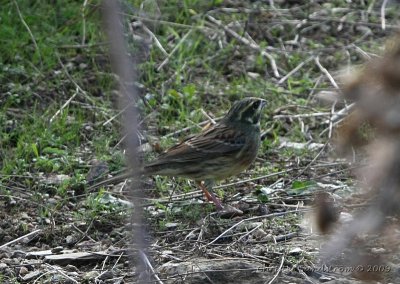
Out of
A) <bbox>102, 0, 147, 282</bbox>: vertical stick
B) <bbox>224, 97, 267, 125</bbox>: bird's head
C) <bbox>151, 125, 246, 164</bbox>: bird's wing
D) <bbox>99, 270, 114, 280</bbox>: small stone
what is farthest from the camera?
<bbox>224, 97, 267, 125</bbox>: bird's head

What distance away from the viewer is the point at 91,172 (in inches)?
262

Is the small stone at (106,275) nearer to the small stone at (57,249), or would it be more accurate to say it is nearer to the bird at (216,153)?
the small stone at (57,249)

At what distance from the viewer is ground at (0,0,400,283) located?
17.5 ft

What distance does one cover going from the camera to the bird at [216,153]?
6.30m

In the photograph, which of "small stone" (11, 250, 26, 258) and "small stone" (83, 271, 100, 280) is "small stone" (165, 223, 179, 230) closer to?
"small stone" (83, 271, 100, 280)

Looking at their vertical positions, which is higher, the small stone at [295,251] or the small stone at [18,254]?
the small stone at [295,251]

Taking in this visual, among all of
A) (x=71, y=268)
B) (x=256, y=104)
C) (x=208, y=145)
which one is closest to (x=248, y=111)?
(x=256, y=104)

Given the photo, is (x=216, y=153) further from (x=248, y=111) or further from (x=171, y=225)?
(x=171, y=225)

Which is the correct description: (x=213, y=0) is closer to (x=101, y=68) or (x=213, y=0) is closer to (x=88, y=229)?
(x=101, y=68)

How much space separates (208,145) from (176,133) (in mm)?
824

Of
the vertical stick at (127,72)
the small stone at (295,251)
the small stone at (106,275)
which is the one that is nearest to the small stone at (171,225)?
the small stone at (106,275)

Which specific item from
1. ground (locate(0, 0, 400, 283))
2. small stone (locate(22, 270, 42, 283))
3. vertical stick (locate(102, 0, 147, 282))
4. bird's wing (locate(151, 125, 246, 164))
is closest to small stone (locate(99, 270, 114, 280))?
ground (locate(0, 0, 400, 283))

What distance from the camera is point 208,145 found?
6.60 metres

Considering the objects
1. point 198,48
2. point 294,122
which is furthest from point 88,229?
point 198,48
